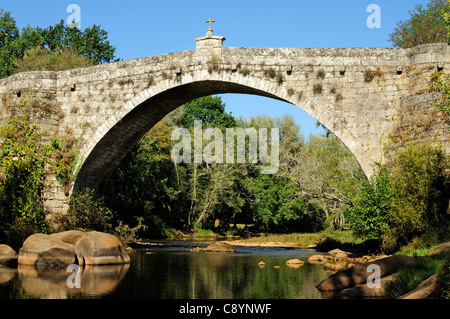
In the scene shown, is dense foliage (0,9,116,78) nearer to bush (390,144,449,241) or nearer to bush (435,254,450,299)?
bush (390,144,449,241)

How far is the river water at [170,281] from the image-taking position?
10.5 metres

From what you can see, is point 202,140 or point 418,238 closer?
point 418,238

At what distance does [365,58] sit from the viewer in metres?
16.9

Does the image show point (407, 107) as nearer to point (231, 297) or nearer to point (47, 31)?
point (231, 297)

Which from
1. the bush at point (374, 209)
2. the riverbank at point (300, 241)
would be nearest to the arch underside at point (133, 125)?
the bush at point (374, 209)

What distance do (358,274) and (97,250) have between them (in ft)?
24.4

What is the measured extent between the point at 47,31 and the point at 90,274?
1197 inches

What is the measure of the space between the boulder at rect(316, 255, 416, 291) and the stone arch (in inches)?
229

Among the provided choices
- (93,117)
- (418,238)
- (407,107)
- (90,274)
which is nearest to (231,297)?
(90,274)

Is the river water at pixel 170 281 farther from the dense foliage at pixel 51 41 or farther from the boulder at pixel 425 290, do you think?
the dense foliage at pixel 51 41

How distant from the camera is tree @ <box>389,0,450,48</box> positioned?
2662 cm

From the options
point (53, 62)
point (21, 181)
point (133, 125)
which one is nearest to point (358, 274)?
point (133, 125)

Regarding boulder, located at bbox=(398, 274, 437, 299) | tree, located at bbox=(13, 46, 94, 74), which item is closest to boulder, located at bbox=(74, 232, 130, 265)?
boulder, located at bbox=(398, 274, 437, 299)

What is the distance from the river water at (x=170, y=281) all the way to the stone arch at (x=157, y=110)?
15.9ft
